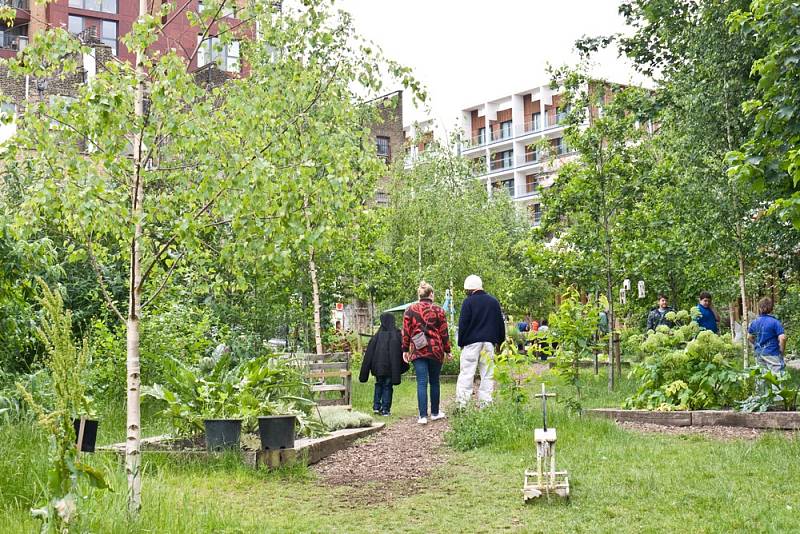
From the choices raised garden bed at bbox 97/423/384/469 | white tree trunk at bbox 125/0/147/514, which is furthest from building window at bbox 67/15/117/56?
white tree trunk at bbox 125/0/147/514

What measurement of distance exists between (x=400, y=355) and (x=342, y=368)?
0.89 meters

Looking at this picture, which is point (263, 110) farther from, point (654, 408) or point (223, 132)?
point (654, 408)

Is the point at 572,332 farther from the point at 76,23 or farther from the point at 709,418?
the point at 76,23

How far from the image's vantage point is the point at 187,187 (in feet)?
21.5

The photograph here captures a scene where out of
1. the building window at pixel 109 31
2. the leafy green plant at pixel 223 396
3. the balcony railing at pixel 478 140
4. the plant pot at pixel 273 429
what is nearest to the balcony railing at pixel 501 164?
the balcony railing at pixel 478 140

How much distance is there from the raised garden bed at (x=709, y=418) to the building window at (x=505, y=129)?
240 feet

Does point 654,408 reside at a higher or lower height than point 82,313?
lower

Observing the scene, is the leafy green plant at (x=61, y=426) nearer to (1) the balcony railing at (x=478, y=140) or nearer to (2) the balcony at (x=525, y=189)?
(2) the balcony at (x=525, y=189)

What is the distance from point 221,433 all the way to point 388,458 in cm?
188

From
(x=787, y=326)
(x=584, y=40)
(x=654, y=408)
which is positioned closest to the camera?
(x=654, y=408)

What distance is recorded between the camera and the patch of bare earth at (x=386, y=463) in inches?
308

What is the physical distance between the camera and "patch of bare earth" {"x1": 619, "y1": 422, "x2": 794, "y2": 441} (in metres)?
9.51

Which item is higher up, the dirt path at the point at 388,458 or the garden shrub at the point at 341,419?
the garden shrub at the point at 341,419

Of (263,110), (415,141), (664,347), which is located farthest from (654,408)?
(415,141)
